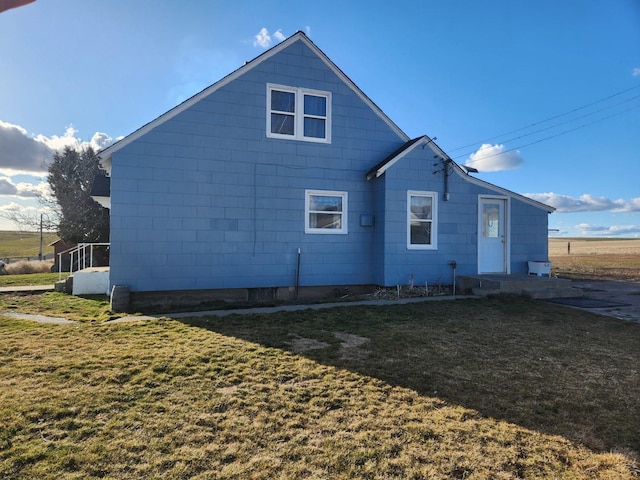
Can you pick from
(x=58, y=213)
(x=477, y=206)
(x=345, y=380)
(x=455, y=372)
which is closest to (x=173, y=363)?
(x=345, y=380)

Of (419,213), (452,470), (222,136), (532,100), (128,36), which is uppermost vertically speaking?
(532,100)

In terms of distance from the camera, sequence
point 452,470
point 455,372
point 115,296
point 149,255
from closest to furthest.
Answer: point 452,470
point 455,372
point 115,296
point 149,255

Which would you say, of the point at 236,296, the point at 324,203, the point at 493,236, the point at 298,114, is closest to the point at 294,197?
the point at 324,203

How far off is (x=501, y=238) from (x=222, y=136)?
29.1 ft

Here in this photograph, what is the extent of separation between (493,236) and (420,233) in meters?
2.67

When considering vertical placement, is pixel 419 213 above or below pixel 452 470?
above

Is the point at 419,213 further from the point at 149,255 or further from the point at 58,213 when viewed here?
the point at 58,213

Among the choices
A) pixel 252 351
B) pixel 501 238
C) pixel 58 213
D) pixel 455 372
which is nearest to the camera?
pixel 455 372

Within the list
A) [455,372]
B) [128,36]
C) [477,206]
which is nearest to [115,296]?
[128,36]

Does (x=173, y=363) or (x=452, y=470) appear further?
(x=173, y=363)

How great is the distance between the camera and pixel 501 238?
11.7 m

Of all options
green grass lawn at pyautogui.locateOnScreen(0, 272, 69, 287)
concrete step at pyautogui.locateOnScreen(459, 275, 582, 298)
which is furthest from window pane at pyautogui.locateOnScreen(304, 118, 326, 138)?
green grass lawn at pyautogui.locateOnScreen(0, 272, 69, 287)

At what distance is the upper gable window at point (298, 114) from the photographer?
400 inches

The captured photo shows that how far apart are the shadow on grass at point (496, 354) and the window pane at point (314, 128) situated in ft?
16.2
